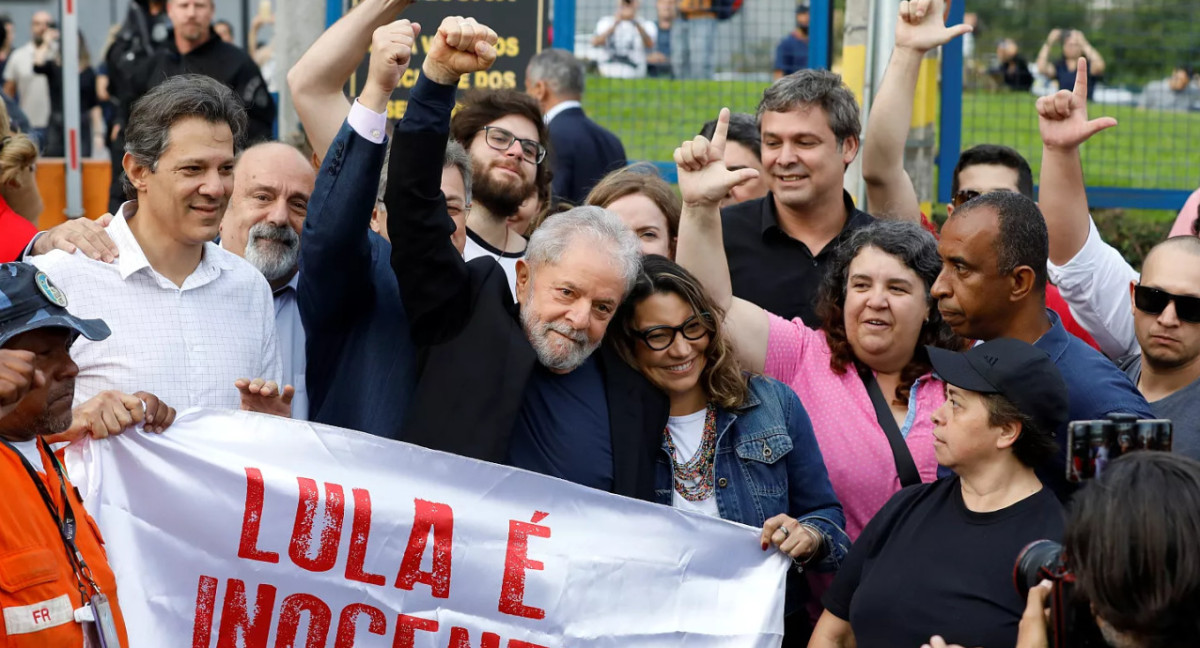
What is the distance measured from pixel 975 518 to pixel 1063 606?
68 centimetres

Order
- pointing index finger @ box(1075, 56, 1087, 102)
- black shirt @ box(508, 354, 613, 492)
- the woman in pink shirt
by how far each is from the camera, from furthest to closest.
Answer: pointing index finger @ box(1075, 56, 1087, 102), the woman in pink shirt, black shirt @ box(508, 354, 613, 492)

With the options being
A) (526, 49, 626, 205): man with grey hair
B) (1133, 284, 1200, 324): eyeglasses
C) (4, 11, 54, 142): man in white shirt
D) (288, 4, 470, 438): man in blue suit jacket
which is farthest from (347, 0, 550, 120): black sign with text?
(4, 11, 54, 142): man in white shirt

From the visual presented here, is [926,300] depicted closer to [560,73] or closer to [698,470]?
[698,470]

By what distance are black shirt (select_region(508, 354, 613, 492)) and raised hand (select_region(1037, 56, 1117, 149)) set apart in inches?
75.9

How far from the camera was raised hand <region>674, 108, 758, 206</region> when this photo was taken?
4.55 metres

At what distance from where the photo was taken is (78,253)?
4035 millimetres

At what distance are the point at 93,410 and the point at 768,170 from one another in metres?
2.79

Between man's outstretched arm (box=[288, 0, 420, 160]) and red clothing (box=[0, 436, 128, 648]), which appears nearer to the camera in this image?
red clothing (box=[0, 436, 128, 648])

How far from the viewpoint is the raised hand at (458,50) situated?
12.6ft

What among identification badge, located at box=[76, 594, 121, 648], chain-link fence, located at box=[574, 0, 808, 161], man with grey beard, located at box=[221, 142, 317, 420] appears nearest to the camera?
identification badge, located at box=[76, 594, 121, 648]

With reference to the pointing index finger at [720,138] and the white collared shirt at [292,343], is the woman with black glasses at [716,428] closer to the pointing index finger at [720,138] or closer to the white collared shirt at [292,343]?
the pointing index finger at [720,138]

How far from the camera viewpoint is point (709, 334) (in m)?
4.23

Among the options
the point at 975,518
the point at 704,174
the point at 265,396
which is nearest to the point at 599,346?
the point at 704,174

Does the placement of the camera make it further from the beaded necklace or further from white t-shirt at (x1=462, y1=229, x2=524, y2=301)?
white t-shirt at (x1=462, y1=229, x2=524, y2=301)
